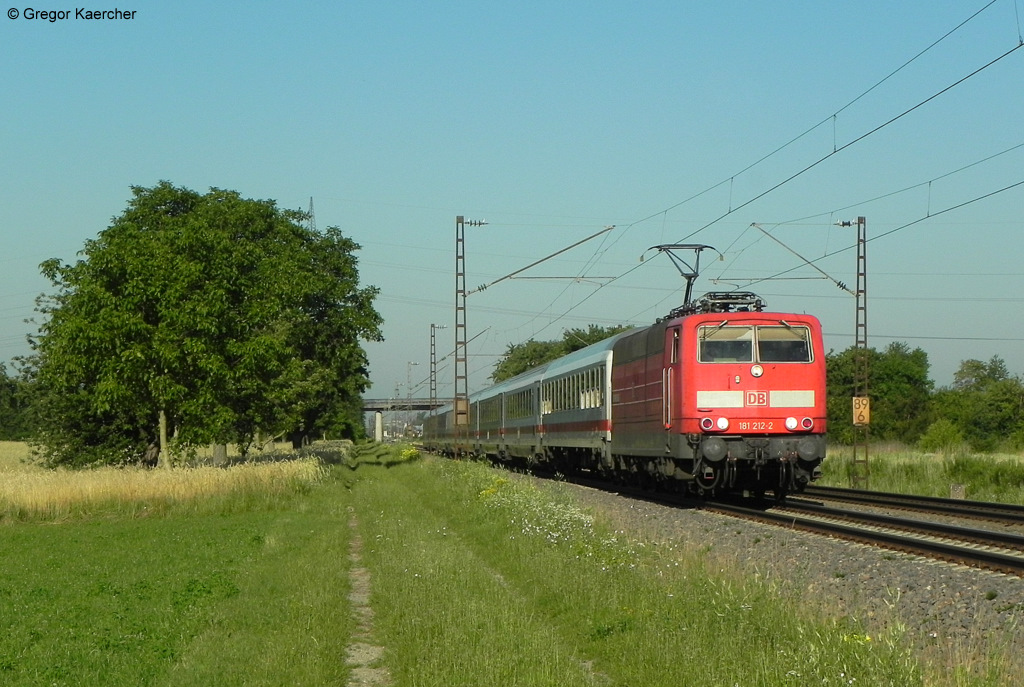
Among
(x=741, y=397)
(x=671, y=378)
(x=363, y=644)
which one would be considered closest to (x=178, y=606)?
(x=363, y=644)

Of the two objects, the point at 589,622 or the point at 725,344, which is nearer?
the point at 589,622

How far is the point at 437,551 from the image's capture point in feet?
50.3

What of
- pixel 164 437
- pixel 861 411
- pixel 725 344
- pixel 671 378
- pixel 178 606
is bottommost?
pixel 178 606

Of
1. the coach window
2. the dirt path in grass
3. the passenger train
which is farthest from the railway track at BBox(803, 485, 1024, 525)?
the dirt path in grass

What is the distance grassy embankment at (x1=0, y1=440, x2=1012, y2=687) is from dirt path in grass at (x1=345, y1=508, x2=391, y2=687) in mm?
97

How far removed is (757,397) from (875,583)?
978 centimetres

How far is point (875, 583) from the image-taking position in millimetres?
12453

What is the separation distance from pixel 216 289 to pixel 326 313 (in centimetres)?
2784

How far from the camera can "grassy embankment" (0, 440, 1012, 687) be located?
8.38 meters

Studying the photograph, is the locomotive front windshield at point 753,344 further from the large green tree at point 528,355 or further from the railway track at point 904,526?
the large green tree at point 528,355

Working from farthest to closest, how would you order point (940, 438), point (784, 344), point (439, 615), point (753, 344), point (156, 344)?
point (940, 438), point (156, 344), point (784, 344), point (753, 344), point (439, 615)

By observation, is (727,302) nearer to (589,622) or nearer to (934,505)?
(934,505)

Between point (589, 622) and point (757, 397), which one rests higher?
point (757, 397)

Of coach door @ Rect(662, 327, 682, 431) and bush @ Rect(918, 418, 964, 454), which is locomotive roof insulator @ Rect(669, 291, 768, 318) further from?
bush @ Rect(918, 418, 964, 454)
